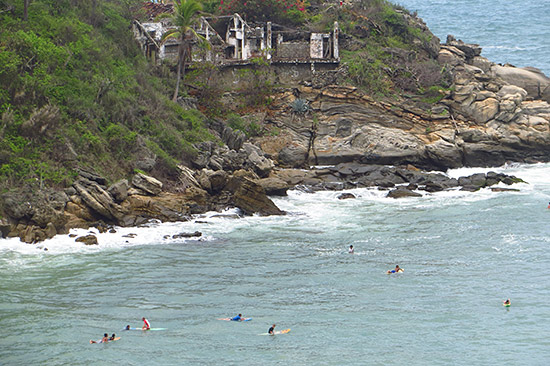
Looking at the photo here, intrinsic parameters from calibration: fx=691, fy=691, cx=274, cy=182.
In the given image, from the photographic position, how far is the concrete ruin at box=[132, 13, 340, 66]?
54094 millimetres

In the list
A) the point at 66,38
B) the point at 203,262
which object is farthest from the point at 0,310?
the point at 66,38

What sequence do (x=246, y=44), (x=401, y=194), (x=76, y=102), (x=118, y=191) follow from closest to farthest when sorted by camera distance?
(x=118, y=191) → (x=76, y=102) → (x=401, y=194) → (x=246, y=44)

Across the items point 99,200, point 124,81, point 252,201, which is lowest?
point 252,201

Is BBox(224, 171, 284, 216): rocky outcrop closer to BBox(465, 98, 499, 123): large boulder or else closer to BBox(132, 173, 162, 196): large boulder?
BBox(132, 173, 162, 196): large boulder

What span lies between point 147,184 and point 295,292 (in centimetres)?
1415

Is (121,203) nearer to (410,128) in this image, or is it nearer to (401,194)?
(401,194)

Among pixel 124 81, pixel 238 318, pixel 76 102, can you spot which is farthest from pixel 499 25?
pixel 238 318

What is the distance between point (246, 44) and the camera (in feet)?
186

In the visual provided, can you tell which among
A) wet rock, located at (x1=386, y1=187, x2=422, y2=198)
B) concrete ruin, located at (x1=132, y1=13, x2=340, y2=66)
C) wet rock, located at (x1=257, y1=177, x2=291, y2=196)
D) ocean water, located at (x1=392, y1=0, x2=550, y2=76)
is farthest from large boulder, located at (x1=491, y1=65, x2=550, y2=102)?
ocean water, located at (x1=392, y1=0, x2=550, y2=76)

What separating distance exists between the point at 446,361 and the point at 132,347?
8.27 m

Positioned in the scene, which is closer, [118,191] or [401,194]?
[118,191]

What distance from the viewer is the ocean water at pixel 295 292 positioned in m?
18.4

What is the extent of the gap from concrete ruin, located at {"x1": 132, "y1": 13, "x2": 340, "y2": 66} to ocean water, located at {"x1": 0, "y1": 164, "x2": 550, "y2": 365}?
22.7 metres

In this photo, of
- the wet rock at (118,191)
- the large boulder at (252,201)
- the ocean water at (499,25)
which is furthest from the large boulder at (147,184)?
the ocean water at (499,25)
